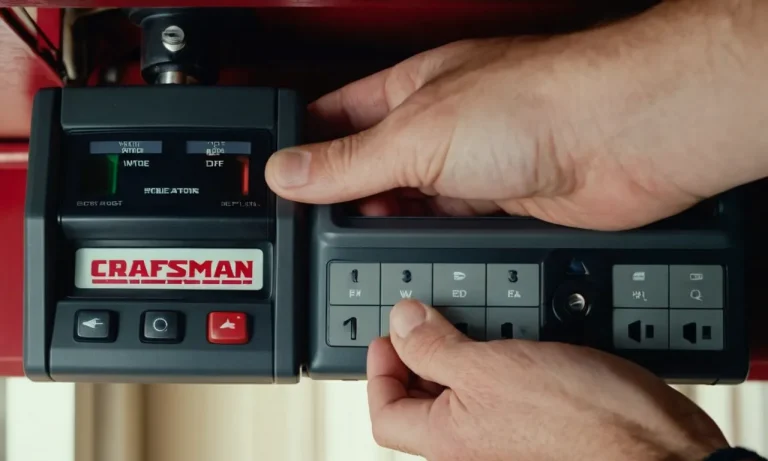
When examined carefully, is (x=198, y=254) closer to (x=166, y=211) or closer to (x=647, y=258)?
(x=166, y=211)

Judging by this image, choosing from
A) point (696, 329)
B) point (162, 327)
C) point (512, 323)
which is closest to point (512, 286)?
point (512, 323)

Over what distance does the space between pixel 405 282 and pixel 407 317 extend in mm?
29

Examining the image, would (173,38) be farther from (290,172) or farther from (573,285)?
(573,285)

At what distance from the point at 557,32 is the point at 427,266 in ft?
0.66

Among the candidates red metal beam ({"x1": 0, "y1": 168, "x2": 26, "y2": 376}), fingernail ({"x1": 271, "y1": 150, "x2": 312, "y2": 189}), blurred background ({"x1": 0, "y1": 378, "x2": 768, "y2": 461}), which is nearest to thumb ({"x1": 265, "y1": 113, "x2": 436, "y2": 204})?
fingernail ({"x1": 271, "y1": 150, "x2": 312, "y2": 189})

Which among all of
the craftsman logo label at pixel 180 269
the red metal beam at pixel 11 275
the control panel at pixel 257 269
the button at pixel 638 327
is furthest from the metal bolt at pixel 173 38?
the button at pixel 638 327

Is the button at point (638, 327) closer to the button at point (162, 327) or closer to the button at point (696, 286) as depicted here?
the button at point (696, 286)

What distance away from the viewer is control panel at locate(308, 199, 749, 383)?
49cm

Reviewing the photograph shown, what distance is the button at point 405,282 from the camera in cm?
49

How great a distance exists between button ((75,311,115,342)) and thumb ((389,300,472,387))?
0.60 feet

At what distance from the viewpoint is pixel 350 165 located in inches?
19.1

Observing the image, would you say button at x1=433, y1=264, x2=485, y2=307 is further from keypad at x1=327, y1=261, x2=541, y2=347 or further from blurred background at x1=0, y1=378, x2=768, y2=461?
blurred background at x1=0, y1=378, x2=768, y2=461

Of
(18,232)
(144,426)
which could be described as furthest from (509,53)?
(144,426)

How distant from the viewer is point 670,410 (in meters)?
0.45
